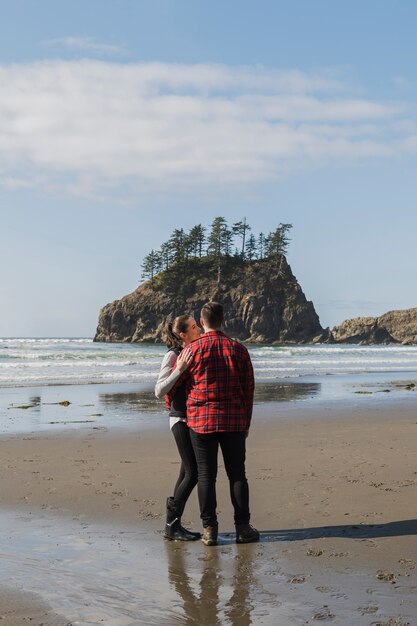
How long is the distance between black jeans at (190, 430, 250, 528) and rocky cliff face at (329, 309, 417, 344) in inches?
4630

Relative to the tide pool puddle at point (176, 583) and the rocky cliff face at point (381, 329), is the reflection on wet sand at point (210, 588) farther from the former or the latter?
the rocky cliff face at point (381, 329)

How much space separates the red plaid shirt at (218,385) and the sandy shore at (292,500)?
3.34 feet

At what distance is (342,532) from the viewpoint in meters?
5.60

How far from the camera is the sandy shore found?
421cm

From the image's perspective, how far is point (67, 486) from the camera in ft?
24.5

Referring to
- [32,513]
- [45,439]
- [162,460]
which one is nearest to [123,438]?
[45,439]

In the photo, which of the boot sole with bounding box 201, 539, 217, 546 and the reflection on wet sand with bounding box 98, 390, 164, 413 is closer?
the boot sole with bounding box 201, 539, 217, 546

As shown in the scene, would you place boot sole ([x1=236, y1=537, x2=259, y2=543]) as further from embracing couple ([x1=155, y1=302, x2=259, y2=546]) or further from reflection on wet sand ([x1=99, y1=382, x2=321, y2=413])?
reflection on wet sand ([x1=99, y1=382, x2=321, y2=413])

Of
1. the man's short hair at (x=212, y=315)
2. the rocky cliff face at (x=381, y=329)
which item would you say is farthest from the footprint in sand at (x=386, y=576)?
the rocky cliff face at (x=381, y=329)

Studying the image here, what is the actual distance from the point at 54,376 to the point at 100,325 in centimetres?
8868

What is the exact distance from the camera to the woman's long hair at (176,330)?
230 inches

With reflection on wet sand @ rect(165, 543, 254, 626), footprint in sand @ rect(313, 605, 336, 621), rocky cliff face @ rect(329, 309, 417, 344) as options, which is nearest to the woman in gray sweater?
reflection on wet sand @ rect(165, 543, 254, 626)

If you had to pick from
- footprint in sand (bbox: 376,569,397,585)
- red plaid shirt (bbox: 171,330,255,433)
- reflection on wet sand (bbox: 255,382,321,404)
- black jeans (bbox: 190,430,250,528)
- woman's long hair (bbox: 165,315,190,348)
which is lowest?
reflection on wet sand (bbox: 255,382,321,404)

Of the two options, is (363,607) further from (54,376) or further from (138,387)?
(54,376)
